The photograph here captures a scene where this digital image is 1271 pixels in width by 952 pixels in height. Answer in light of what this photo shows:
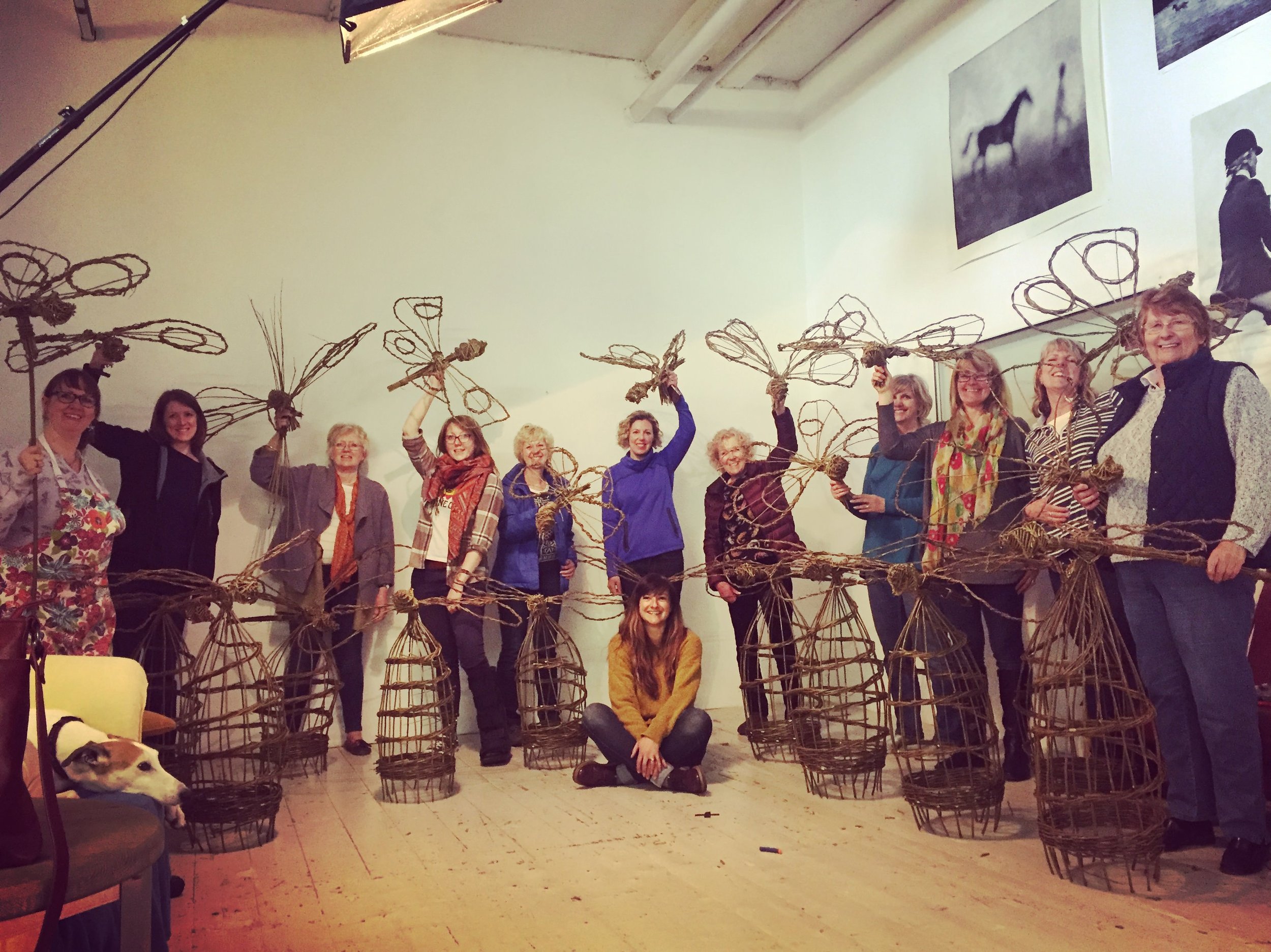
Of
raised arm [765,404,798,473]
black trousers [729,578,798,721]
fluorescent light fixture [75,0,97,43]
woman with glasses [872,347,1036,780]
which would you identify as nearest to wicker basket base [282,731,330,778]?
black trousers [729,578,798,721]

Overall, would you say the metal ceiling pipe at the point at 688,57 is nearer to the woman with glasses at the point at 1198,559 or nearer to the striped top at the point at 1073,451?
the striped top at the point at 1073,451

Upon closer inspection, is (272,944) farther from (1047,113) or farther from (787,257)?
(787,257)

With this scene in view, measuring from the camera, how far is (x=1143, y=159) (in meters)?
3.86

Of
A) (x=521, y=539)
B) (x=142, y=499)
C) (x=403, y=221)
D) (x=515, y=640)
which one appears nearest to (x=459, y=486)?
(x=521, y=539)

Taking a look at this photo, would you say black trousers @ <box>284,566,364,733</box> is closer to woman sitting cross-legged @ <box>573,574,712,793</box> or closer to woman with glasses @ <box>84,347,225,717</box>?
woman with glasses @ <box>84,347,225,717</box>

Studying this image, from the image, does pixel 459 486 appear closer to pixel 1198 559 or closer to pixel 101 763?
pixel 101 763

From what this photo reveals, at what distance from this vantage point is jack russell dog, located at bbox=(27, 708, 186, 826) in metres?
2.11

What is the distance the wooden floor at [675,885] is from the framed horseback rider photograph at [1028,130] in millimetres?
2453

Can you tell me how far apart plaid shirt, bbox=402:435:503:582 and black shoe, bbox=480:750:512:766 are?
2.51 ft

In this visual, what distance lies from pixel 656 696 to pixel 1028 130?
9.66 feet

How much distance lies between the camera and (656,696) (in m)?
3.89

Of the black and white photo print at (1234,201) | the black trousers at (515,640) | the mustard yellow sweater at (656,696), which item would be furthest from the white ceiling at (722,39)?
the mustard yellow sweater at (656,696)

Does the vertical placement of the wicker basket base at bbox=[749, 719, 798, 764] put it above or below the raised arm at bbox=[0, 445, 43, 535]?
below

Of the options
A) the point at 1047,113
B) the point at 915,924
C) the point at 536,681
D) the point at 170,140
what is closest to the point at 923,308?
the point at 1047,113
